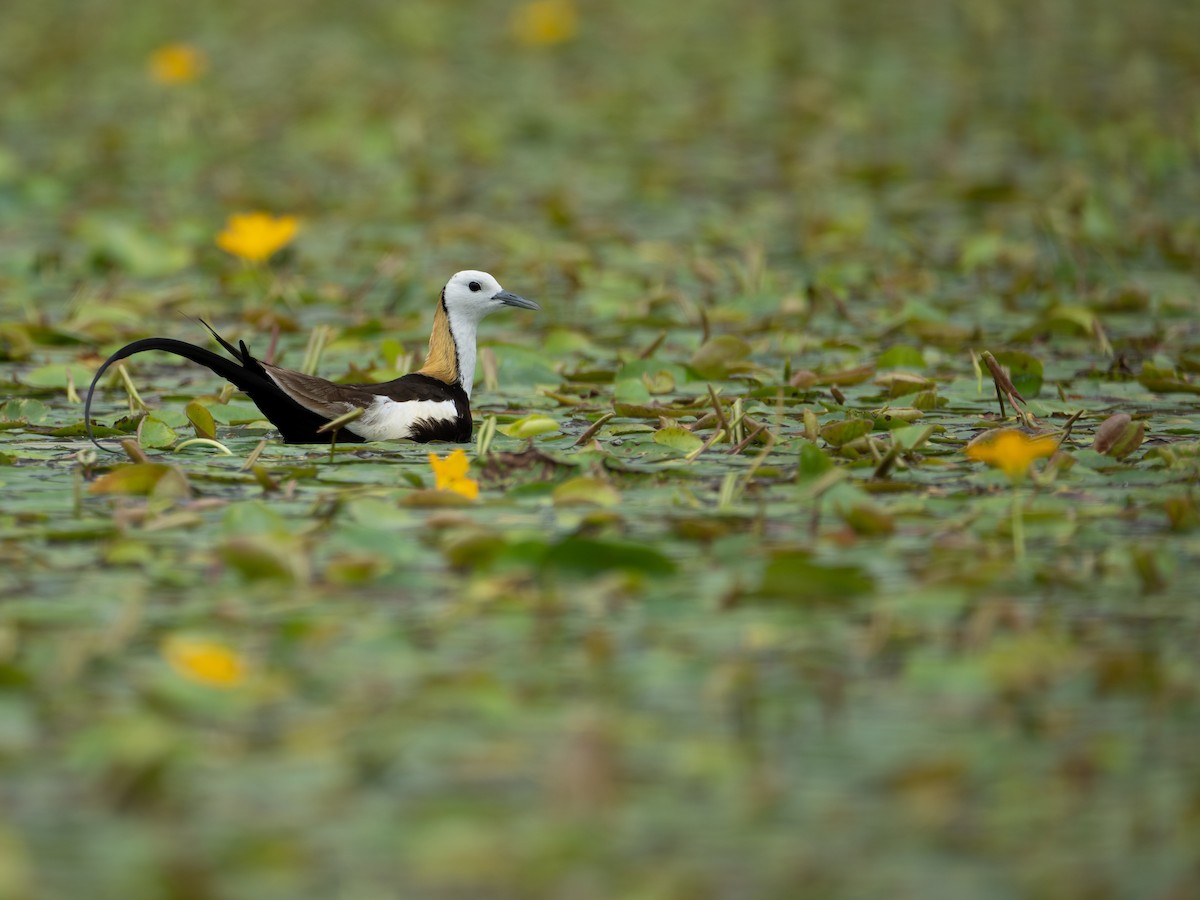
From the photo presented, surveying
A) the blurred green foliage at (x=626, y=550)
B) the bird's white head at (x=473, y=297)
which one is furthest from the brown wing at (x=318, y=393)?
the bird's white head at (x=473, y=297)

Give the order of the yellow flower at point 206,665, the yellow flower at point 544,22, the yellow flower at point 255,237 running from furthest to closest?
1. the yellow flower at point 544,22
2. the yellow flower at point 255,237
3. the yellow flower at point 206,665

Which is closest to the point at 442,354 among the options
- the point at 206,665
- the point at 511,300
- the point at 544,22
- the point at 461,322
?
the point at 461,322

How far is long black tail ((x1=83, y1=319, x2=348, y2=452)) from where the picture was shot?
5.71m

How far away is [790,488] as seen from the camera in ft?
17.2

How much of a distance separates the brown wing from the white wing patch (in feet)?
A: 0.19

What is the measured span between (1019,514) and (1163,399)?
2.43 m

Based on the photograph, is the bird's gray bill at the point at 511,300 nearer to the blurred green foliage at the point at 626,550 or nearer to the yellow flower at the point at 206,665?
the blurred green foliage at the point at 626,550

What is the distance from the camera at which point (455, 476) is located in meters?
4.98

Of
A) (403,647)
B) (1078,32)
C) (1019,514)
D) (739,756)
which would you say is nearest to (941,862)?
(739,756)

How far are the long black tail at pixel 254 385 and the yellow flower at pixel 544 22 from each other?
31.0ft

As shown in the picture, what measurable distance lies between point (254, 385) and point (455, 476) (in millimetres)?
1169

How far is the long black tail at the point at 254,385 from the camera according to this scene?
5.71 m

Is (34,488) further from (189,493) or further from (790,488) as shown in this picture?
(790,488)

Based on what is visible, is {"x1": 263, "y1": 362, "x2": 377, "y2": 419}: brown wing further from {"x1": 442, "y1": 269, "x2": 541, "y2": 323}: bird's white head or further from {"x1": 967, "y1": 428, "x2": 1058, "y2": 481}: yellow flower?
{"x1": 967, "y1": 428, "x2": 1058, "y2": 481}: yellow flower
